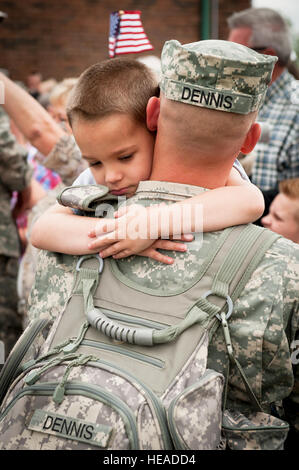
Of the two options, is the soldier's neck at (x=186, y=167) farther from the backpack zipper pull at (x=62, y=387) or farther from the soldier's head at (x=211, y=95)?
the backpack zipper pull at (x=62, y=387)

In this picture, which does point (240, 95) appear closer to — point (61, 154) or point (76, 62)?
point (61, 154)

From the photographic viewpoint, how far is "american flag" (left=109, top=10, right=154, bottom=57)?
3084 mm

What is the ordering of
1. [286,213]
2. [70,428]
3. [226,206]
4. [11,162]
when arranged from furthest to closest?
[11,162], [286,213], [226,206], [70,428]

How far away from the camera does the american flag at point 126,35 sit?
3.08 metres

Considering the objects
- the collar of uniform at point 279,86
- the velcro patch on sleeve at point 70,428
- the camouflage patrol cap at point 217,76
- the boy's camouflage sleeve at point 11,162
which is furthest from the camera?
the collar of uniform at point 279,86

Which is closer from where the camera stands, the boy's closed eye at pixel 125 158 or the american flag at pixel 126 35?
the boy's closed eye at pixel 125 158

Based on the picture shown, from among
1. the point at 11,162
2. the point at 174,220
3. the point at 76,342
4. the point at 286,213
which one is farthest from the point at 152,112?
the point at 11,162

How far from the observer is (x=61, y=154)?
304cm

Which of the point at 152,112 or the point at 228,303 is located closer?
the point at 228,303

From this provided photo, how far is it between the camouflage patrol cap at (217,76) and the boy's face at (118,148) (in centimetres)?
25

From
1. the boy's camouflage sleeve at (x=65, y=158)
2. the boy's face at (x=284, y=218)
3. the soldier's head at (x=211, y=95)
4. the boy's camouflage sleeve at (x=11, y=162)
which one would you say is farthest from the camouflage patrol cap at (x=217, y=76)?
the boy's camouflage sleeve at (x=11, y=162)

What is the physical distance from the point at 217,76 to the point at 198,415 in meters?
0.82

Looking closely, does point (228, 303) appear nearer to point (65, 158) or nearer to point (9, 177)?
point (65, 158)

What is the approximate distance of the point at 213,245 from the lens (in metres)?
1.38
